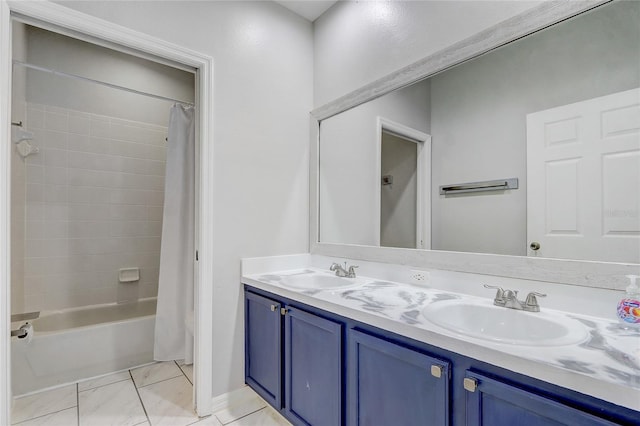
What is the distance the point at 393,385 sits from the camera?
111cm

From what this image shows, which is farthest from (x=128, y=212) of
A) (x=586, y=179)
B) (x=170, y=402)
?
(x=586, y=179)

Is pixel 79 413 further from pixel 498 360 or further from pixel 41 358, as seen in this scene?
pixel 498 360

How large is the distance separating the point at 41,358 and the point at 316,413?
195cm

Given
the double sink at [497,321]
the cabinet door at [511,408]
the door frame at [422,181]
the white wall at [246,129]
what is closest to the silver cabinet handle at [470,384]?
the cabinet door at [511,408]

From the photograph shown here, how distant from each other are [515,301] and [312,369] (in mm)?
943

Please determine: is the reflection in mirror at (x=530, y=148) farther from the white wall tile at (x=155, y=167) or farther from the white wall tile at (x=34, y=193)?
the white wall tile at (x=34, y=193)

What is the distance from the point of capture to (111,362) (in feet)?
7.46

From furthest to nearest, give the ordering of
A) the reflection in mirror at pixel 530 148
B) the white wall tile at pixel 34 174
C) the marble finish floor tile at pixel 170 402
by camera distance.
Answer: the white wall tile at pixel 34 174 < the marble finish floor tile at pixel 170 402 < the reflection in mirror at pixel 530 148

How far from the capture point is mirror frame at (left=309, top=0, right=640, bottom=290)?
3.68 feet

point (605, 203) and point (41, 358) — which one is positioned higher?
point (605, 203)

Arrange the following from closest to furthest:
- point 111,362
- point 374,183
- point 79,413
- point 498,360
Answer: point 498,360
point 79,413
point 374,183
point 111,362

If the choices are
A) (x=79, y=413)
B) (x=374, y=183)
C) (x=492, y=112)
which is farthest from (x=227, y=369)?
(x=492, y=112)

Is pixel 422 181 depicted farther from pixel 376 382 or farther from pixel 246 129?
pixel 246 129

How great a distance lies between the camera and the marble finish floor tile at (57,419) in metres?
1.72
